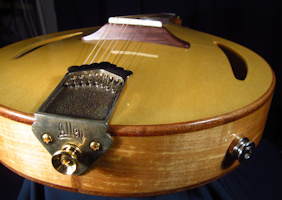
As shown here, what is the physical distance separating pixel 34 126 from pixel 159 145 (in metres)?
0.22

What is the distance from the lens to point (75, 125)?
386mm

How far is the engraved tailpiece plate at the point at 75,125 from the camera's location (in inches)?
15.2

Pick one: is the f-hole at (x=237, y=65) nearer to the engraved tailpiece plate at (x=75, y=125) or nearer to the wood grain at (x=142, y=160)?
the wood grain at (x=142, y=160)

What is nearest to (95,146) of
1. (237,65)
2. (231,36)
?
(237,65)

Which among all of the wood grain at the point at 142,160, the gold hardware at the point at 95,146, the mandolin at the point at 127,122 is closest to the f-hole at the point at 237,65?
the mandolin at the point at 127,122

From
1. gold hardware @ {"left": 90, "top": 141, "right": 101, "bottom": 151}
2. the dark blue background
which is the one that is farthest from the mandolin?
the dark blue background

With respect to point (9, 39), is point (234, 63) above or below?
above

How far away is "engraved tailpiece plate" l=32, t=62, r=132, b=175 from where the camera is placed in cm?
39

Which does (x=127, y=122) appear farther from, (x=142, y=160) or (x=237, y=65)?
(x=237, y=65)

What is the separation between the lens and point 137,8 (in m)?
1.26

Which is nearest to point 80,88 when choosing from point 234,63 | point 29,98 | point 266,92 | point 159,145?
point 29,98

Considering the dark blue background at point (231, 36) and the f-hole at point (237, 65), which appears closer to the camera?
the f-hole at point (237, 65)

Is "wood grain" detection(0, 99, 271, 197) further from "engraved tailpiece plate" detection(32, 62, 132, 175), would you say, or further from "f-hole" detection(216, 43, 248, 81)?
"f-hole" detection(216, 43, 248, 81)

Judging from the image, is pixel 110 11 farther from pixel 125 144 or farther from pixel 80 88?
pixel 125 144
